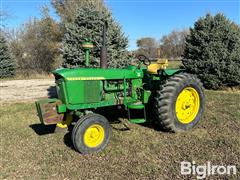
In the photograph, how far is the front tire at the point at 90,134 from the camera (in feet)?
14.2

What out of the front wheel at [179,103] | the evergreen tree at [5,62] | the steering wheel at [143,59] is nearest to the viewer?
the front wheel at [179,103]

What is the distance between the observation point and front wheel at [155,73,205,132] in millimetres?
4996

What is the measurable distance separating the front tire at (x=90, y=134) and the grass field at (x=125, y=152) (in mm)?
128

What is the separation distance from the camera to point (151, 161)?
4078 mm

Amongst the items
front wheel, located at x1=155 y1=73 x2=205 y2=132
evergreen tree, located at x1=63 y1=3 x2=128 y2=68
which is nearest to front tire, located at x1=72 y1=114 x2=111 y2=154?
front wheel, located at x1=155 y1=73 x2=205 y2=132

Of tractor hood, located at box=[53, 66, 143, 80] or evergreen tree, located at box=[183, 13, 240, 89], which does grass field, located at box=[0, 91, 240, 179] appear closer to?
tractor hood, located at box=[53, 66, 143, 80]

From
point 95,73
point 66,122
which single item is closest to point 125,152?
point 95,73

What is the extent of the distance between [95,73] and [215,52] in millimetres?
6839

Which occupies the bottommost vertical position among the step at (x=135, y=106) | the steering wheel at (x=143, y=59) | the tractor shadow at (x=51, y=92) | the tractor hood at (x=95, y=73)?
the tractor shadow at (x=51, y=92)

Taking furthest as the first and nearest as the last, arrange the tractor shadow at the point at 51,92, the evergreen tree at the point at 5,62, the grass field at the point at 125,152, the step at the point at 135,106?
the evergreen tree at the point at 5,62 → the tractor shadow at the point at 51,92 → the step at the point at 135,106 → the grass field at the point at 125,152

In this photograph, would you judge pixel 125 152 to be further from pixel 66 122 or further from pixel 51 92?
pixel 51 92

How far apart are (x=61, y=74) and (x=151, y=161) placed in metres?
2.07

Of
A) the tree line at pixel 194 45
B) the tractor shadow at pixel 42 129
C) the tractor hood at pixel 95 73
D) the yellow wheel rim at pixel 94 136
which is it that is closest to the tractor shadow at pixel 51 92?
the tree line at pixel 194 45

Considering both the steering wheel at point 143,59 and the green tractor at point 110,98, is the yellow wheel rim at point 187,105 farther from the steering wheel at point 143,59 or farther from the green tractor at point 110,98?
the steering wheel at point 143,59
